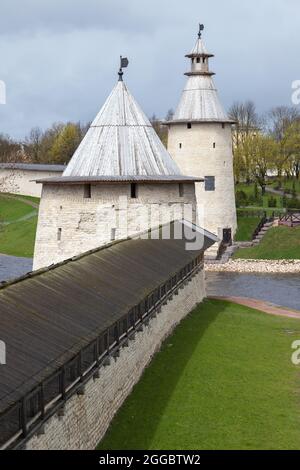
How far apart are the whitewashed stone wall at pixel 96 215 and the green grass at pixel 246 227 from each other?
21701 millimetres

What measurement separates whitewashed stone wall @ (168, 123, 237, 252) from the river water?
6023 mm

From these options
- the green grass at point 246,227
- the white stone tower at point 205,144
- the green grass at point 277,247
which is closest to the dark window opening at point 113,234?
the green grass at point 277,247

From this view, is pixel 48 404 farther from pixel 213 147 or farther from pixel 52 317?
pixel 213 147

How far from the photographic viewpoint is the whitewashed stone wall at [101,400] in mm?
10078

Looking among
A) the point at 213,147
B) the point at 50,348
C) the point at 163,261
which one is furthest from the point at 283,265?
the point at 50,348

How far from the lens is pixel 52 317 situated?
1111cm

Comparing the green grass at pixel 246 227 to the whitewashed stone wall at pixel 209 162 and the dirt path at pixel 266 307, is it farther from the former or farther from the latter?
the dirt path at pixel 266 307

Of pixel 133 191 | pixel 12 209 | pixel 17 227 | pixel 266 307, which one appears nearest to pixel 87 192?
pixel 133 191

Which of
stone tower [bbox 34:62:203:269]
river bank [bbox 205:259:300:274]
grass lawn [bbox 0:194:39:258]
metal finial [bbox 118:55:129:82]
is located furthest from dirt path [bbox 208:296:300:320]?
grass lawn [bbox 0:194:39:258]

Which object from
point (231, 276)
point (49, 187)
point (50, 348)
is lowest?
point (231, 276)

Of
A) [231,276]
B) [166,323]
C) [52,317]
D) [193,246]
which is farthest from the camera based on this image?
[231,276]

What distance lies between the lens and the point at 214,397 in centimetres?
1459
